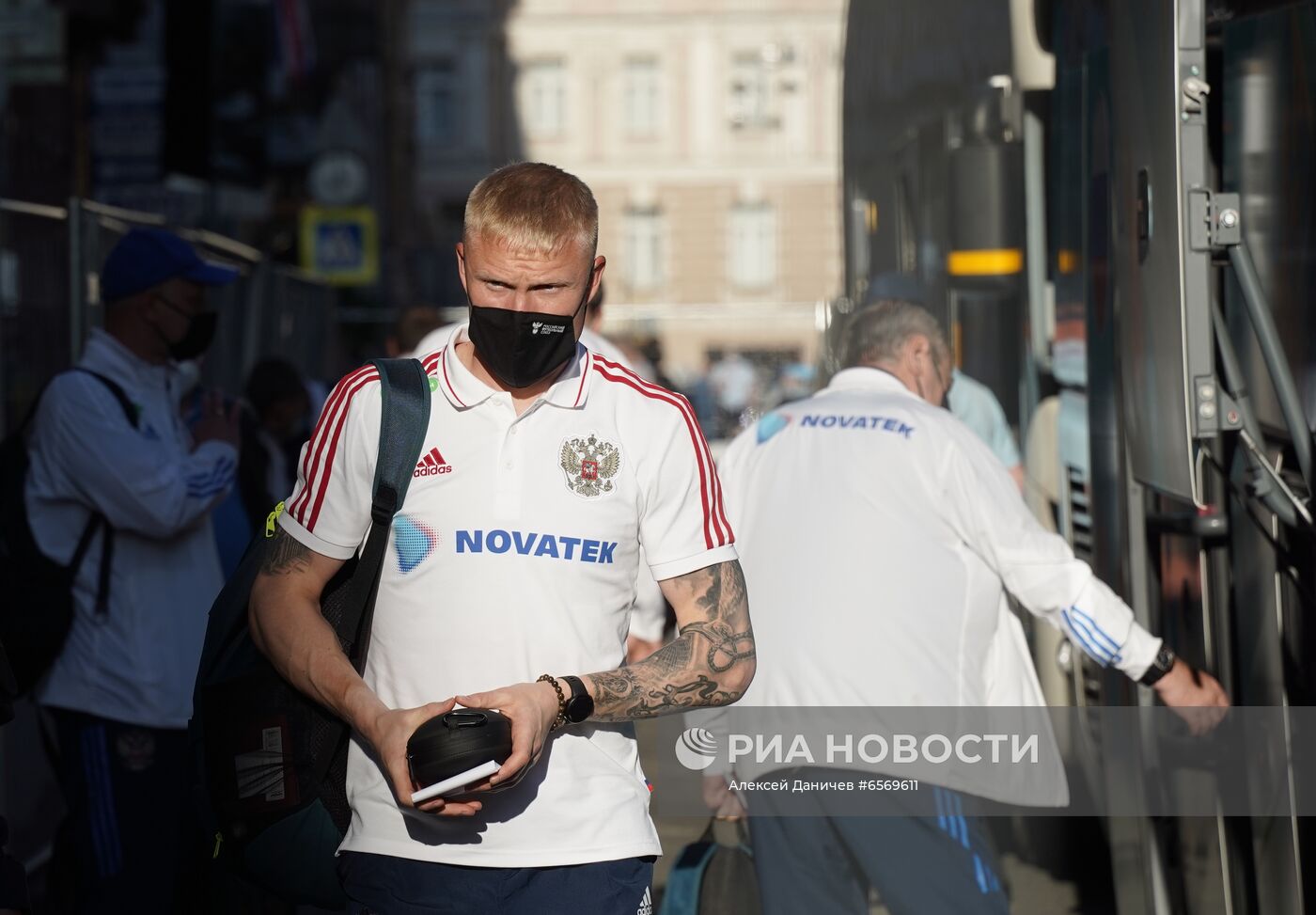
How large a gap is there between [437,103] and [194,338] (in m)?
42.6

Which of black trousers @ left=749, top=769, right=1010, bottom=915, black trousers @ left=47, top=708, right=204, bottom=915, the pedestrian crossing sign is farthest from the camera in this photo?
the pedestrian crossing sign

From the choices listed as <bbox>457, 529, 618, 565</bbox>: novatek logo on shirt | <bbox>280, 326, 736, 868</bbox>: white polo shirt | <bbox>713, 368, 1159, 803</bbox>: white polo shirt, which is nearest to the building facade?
<bbox>713, 368, 1159, 803</bbox>: white polo shirt

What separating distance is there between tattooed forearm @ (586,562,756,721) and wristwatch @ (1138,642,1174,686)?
4.33ft

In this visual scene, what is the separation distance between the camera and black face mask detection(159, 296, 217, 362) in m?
4.91

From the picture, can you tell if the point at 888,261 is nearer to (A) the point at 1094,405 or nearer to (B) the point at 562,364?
(A) the point at 1094,405

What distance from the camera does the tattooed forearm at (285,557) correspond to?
2.83 m

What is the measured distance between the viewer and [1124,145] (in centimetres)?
438

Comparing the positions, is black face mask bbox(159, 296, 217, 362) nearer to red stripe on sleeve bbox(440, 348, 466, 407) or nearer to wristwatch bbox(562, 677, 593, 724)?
red stripe on sleeve bbox(440, 348, 466, 407)

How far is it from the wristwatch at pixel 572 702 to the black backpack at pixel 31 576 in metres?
2.11

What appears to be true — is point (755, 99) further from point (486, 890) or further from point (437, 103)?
point (486, 890)

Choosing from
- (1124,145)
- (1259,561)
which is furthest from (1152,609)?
(1124,145)

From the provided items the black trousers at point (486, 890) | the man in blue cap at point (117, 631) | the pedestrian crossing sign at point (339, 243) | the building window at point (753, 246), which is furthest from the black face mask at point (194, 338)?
the building window at point (753, 246)

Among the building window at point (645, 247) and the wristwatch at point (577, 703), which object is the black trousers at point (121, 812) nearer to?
the wristwatch at point (577, 703)

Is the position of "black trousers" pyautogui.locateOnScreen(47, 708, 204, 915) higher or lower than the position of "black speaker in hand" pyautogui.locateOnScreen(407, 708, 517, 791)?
lower
